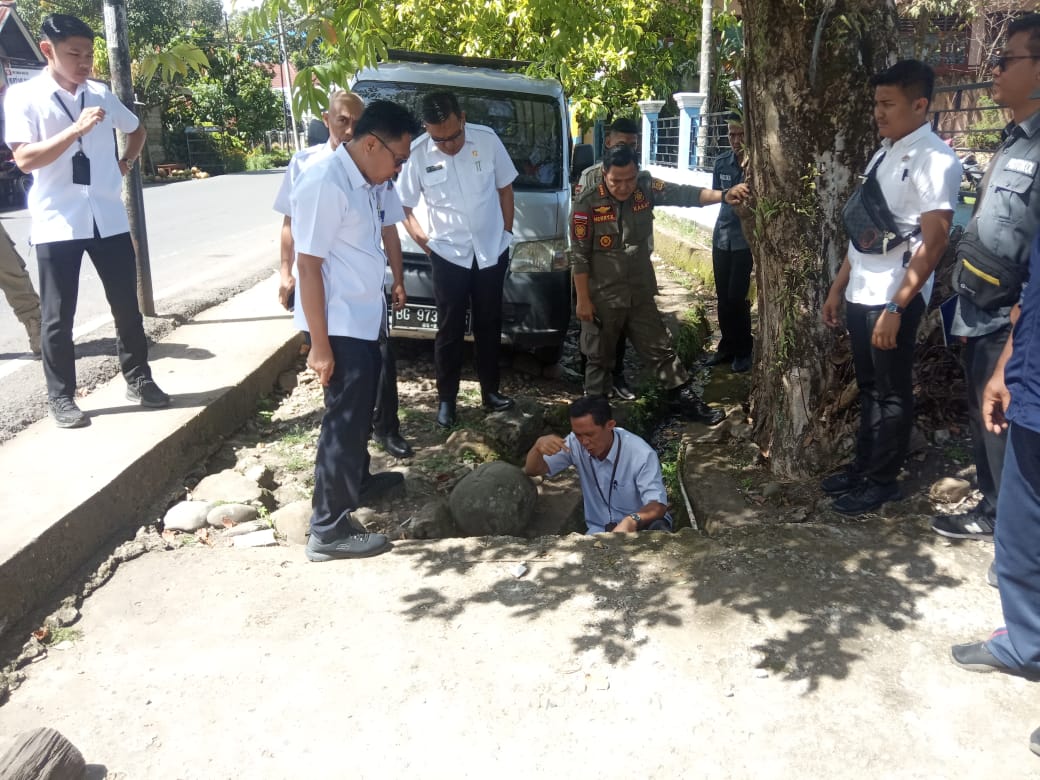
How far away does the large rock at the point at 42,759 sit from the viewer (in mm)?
2041

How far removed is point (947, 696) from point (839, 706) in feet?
1.14

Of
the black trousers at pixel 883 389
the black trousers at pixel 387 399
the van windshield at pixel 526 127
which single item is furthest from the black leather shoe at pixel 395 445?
the black trousers at pixel 883 389

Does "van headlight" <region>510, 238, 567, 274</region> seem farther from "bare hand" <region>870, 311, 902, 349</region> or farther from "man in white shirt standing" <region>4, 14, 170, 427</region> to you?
"bare hand" <region>870, 311, 902, 349</region>

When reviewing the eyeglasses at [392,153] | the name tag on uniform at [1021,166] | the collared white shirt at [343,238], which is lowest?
the collared white shirt at [343,238]

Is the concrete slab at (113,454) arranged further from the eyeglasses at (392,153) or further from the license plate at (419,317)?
the eyeglasses at (392,153)

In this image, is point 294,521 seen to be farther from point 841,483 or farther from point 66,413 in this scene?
point 841,483

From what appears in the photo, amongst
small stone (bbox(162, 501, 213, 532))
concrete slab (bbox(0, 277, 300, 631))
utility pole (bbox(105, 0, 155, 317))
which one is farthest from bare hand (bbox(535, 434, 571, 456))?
utility pole (bbox(105, 0, 155, 317))

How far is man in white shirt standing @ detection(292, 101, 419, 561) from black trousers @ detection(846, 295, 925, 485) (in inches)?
79.8

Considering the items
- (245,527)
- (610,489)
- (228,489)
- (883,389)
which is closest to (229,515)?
(245,527)

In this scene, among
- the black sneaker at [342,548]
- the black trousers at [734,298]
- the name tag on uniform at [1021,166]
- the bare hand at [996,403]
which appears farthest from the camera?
the black trousers at [734,298]

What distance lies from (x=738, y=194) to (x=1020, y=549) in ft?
7.33

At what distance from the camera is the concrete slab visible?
3048 mm

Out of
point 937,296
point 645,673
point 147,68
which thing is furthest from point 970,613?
point 147,68

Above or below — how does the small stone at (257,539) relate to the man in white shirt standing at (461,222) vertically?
below
